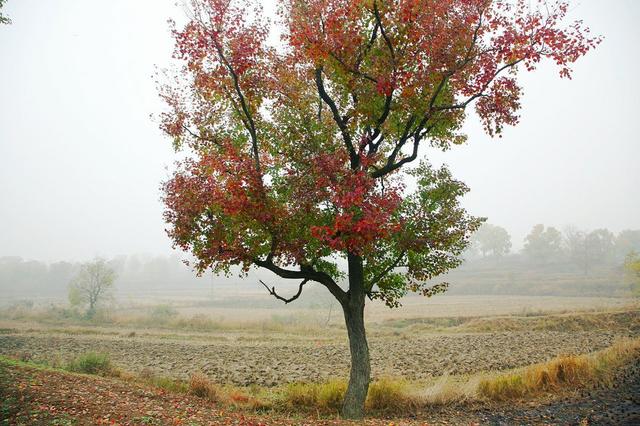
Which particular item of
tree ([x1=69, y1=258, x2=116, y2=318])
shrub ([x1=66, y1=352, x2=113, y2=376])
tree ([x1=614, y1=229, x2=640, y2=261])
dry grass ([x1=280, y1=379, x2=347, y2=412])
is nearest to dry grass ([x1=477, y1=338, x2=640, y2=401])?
dry grass ([x1=280, y1=379, x2=347, y2=412])

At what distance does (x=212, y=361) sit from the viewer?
2909 cm

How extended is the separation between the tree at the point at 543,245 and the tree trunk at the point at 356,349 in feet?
458

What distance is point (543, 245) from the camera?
136875 mm

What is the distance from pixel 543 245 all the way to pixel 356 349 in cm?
14534

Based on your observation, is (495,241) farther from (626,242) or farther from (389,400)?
(389,400)

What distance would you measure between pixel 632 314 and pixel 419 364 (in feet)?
97.3

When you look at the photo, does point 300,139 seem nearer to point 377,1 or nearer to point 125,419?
point 377,1

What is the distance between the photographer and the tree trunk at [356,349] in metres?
11.8

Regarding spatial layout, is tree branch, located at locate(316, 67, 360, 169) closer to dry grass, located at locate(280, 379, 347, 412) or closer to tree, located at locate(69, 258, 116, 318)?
dry grass, located at locate(280, 379, 347, 412)

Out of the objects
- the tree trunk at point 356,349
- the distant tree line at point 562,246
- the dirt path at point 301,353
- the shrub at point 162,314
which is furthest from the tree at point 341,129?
the distant tree line at point 562,246

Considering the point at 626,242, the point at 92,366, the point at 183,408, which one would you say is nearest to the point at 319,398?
the point at 183,408

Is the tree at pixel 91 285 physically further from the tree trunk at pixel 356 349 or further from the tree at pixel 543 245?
the tree at pixel 543 245

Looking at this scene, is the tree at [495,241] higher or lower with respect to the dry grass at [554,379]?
higher

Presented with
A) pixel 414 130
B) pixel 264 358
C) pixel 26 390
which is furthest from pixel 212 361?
pixel 414 130
